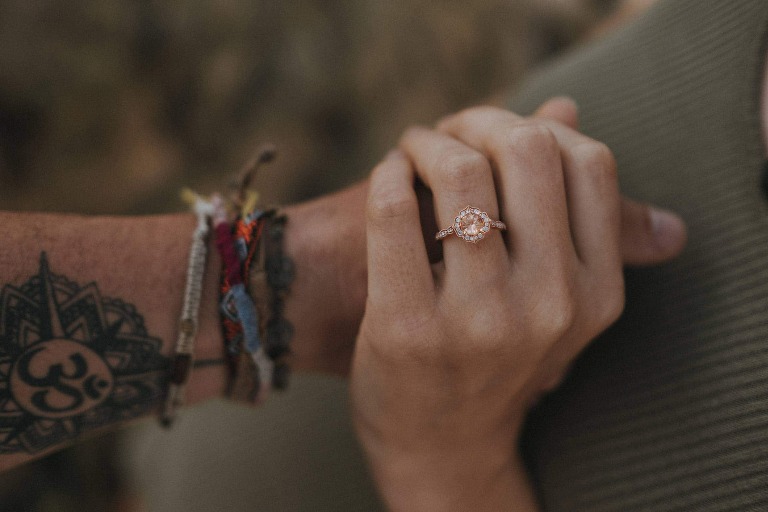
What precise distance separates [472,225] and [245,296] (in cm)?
32

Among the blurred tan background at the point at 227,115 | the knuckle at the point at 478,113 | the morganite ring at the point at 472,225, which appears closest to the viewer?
the morganite ring at the point at 472,225

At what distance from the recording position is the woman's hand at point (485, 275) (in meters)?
0.59

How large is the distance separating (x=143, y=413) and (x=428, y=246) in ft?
1.56

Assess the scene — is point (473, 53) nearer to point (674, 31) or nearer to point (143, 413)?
point (674, 31)

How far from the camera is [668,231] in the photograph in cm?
72

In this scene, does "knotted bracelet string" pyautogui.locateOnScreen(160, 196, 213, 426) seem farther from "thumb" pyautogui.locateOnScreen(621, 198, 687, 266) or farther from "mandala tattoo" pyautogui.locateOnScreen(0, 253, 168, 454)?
"thumb" pyautogui.locateOnScreen(621, 198, 687, 266)

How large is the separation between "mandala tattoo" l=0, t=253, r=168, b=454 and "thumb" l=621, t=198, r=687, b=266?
0.65m

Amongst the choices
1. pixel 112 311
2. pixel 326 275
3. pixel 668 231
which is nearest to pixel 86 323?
pixel 112 311

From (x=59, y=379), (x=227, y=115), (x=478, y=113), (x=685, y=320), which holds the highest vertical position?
(x=227, y=115)

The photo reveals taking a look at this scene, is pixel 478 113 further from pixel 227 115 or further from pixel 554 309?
pixel 227 115

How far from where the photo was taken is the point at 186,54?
1.67 m

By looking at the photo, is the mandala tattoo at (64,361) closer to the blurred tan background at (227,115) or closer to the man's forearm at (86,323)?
the man's forearm at (86,323)

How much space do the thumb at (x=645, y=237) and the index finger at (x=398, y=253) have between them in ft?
0.98

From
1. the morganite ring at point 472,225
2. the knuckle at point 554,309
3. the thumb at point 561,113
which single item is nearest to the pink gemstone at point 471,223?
the morganite ring at point 472,225
